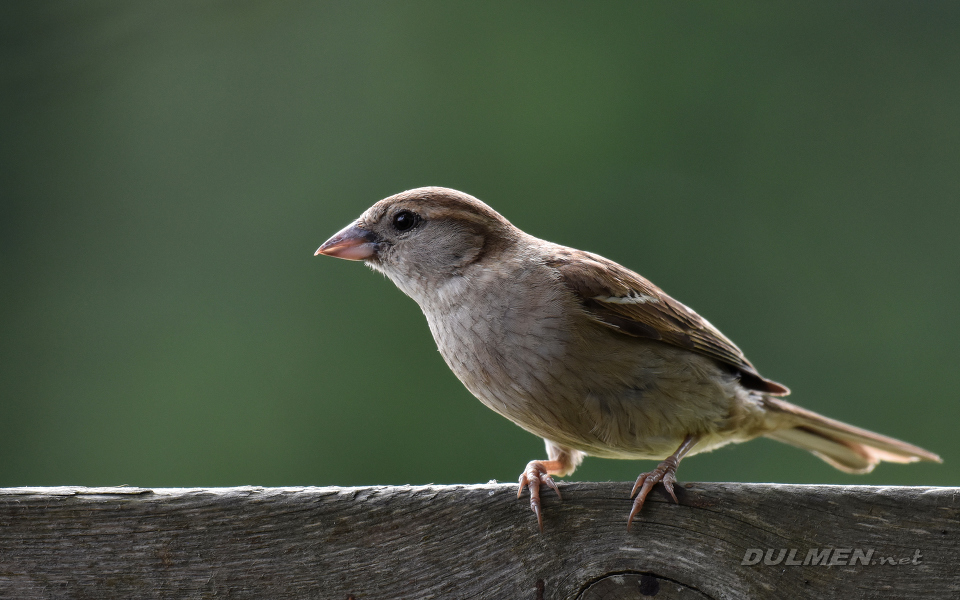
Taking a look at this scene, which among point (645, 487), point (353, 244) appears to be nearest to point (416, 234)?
point (353, 244)

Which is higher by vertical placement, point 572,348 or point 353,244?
point 353,244

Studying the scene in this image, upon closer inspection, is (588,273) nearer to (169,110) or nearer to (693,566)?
(693,566)

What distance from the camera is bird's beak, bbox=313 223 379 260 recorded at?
3.17 metres

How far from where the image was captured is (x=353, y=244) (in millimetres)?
3184

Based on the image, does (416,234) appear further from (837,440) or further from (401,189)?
(401,189)

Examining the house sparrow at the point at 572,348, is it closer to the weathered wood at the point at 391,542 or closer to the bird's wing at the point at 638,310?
the bird's wing at the point at 638,310

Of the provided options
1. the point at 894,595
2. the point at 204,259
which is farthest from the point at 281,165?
the point at 894,595

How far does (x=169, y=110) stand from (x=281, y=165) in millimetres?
892

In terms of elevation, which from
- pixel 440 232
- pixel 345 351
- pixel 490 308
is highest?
pixel 440 232

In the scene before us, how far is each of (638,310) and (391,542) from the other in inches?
55.0

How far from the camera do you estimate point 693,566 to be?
1856mm

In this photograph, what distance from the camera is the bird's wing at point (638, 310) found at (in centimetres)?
298

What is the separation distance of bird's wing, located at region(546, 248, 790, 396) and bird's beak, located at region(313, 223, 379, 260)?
2.00ft

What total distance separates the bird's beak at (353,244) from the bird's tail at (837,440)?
59.1 inches
